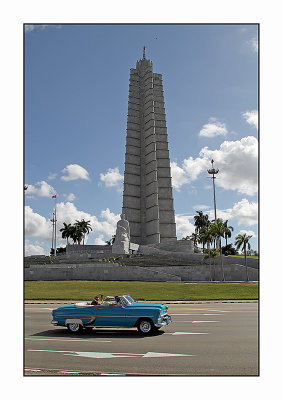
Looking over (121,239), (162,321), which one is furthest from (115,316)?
(121,239)

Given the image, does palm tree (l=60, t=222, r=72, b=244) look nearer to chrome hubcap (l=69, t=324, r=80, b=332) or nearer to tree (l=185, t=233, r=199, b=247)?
tree (l=185, t=233, r=199, b=247)

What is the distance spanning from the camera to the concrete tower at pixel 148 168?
80.2 meters

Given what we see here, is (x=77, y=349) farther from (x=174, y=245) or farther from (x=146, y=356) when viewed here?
(x=174, y=245)

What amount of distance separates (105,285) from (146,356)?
87.0 feet

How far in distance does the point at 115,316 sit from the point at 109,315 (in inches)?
8.6

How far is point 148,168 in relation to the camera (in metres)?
83.4

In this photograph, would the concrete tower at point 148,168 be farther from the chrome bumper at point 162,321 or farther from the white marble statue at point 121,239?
the chrome bumper at point 162,321

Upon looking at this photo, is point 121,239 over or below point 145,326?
below

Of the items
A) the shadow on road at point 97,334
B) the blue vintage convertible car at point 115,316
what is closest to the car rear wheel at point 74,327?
the blue vintage convertible car at point 115,316

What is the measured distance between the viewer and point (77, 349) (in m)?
9.70

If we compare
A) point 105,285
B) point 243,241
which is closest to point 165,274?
point 105,285

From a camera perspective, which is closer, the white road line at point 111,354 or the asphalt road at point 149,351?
the asphalt road at point 149,351

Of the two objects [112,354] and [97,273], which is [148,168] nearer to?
[97,273]

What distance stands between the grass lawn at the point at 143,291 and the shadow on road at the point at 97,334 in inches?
505
